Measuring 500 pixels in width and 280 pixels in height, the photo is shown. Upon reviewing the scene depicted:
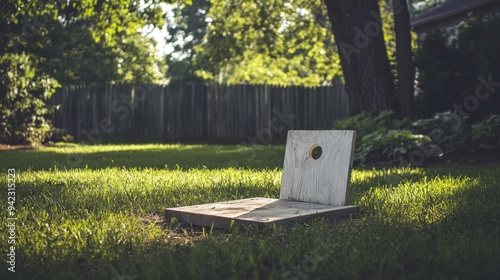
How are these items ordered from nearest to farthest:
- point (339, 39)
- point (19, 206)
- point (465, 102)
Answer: point (19, 206), point (339, 39), point (465, 102)

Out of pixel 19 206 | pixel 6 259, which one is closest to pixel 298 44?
pixel 19 206

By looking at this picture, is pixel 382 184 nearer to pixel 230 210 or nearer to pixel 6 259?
pixel 230 210

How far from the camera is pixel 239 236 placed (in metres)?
3.78

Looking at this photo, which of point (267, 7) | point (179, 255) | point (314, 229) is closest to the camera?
point (179, 255)

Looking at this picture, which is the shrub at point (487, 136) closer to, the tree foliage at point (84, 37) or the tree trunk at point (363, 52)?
the tree trunk at point (363, 52)

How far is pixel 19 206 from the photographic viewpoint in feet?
15.9

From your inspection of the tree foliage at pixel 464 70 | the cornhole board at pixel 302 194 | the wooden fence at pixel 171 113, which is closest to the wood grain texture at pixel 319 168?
the cornhole board at pixel 302 194

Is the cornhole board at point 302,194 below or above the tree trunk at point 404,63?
A: below

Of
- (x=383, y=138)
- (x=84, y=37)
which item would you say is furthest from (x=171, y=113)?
(x=383, y=138)

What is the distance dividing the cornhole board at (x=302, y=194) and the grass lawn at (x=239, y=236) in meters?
0.11

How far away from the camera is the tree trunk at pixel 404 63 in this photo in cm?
1113

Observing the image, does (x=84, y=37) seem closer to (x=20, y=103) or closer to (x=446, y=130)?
(x=20, y=103)

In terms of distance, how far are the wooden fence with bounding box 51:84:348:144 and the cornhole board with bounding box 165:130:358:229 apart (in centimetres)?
1286

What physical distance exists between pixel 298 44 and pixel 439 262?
21112mm
